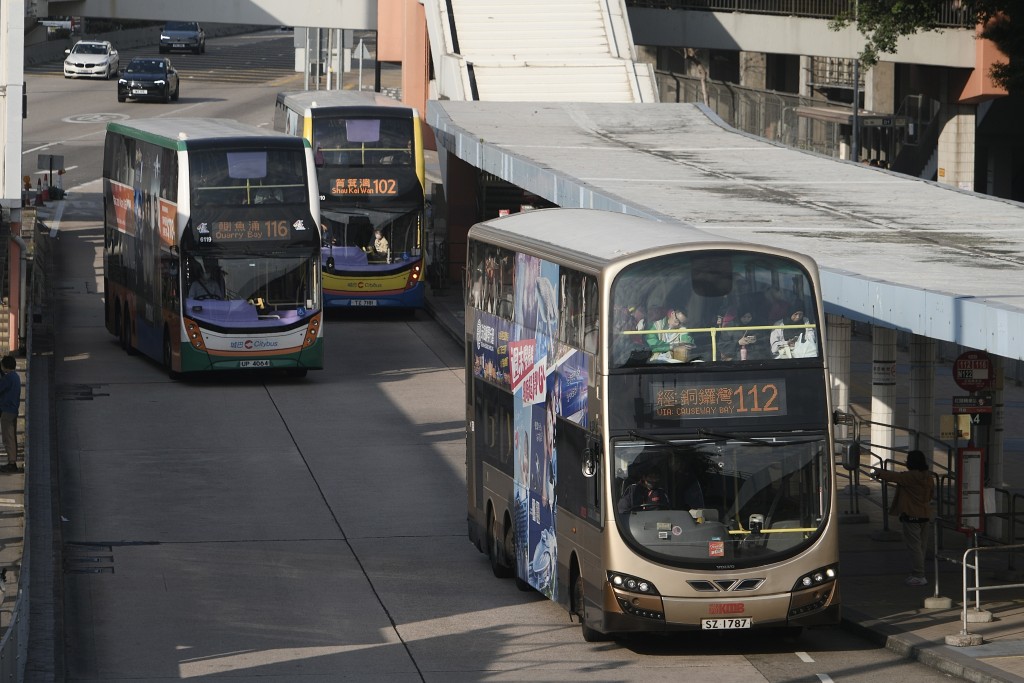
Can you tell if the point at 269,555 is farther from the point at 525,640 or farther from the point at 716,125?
the point at 716,125

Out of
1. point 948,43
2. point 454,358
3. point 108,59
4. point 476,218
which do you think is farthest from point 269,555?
point 108,59

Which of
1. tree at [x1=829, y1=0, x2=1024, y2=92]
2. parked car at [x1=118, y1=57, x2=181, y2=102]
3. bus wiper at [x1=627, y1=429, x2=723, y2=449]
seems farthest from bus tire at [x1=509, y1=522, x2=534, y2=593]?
parked car at [x1=118, y1=57, x2=181, y2=102]

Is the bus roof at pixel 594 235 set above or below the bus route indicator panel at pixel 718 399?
above

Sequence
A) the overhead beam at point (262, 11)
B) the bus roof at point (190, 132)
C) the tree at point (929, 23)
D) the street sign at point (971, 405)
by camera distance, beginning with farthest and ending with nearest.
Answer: the overhead beam at point (262, 11)
the tree at point (929, 23)
the bus roof at point (190, 132)
the street sign at point (971, 405)

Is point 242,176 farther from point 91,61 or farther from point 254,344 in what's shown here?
point 91,61

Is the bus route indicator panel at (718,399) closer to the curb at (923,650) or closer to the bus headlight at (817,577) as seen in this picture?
the bus headlight at (817,577)

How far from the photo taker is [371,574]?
18.6 meters

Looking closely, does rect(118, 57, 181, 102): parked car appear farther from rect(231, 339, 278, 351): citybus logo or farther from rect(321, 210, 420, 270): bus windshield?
rect(231, 339, 278, 351): citybus logo

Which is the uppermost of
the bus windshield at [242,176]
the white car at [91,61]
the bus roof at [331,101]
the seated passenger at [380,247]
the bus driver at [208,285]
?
the white car at [91,61]

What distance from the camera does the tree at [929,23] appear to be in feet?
106

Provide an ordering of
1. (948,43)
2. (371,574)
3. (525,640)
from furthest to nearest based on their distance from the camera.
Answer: (948,43) → (371,574) → (525,640)

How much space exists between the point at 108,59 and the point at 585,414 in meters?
68.5

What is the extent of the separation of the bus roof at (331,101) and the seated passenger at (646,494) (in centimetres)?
2241

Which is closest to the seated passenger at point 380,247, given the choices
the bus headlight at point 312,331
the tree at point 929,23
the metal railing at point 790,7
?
the bus headlight at point 312,331
